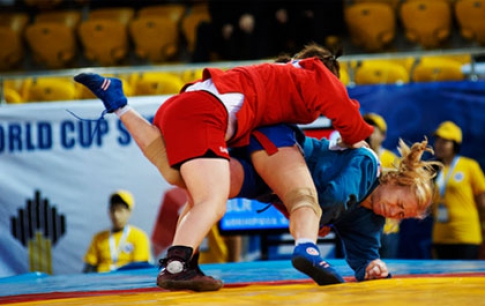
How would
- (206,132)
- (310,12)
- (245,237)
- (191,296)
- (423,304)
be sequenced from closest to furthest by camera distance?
(423,304) < (191,296) < (206,132) < (245,237) < (310,12)

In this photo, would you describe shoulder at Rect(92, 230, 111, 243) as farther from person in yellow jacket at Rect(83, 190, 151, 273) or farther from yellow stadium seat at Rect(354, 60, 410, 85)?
yellow stadium seat at Rect(354, 60, 410, 85)

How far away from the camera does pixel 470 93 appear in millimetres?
6309

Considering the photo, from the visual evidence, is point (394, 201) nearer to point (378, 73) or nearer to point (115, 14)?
point (378, 73)

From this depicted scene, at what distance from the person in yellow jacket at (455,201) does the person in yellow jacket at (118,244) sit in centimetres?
211

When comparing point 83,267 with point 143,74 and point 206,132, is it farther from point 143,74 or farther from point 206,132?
point 206,132

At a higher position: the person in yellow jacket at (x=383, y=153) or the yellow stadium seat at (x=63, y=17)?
the yellow stadium seat at (x=63, y=17)

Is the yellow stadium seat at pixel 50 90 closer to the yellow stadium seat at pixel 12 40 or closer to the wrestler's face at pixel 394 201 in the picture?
the yellow stadium seat at pixel 12 40

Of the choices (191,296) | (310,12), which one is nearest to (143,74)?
(310,12)

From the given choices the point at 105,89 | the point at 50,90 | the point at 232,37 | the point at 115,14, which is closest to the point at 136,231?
the point at 50,90

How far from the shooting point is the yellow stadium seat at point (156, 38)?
892 cm

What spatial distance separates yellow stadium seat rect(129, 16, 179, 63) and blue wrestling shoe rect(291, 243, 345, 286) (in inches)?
241

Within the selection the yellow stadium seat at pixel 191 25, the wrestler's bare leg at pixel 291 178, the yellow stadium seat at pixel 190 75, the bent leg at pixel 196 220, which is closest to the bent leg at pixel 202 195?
the bent leg at pixel 196 220

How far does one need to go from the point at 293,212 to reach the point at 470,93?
3.53 metres

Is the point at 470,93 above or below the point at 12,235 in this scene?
above
